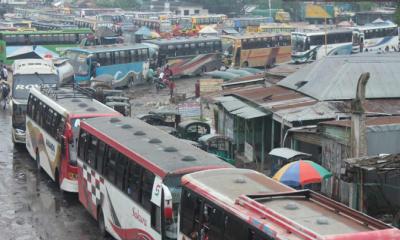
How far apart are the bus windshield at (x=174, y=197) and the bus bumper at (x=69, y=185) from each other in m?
5.96

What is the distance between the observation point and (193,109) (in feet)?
91.4

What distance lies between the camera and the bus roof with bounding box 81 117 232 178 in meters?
11.0

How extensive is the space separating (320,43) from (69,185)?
113 ft

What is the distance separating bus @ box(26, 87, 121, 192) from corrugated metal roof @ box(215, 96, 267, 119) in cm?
385

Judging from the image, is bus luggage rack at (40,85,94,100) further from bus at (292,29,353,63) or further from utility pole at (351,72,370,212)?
bus at (292,29,353,63)

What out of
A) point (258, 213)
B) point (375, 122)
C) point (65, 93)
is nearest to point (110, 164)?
point (258, 213)

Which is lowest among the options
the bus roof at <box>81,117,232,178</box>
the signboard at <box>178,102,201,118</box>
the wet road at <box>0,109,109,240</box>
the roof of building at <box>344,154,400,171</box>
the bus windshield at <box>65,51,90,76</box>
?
the wet road at <box>0,109,109,240</box>

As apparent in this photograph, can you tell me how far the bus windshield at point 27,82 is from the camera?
2333cm

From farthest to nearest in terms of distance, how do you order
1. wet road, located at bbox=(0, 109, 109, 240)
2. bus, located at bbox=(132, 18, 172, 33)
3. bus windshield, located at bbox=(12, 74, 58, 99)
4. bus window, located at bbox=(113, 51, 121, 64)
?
bus, located at bbox=(132, 18, 172, 33)
bus window, located at bbox=(113, 51, 121, 64)
bus windshield, located at bbox=(12, 74, 58, 99)
wet road, located at bbox=(0, 109, 109, 240)

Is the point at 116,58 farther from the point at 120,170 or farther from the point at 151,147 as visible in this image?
the point at 151,147

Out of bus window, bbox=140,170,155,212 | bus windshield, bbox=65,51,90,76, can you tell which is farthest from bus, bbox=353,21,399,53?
bus window, bbox=140,170,155,212

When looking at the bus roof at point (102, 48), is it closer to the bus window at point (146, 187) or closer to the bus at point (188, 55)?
the bus at point (188, 55)

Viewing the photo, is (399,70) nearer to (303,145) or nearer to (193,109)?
(303,145)

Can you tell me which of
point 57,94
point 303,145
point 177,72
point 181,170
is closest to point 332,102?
point 303,145
